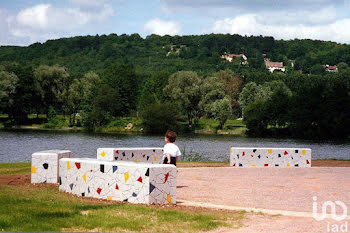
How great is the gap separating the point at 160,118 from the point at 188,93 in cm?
598

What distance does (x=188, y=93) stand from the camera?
86062 mm

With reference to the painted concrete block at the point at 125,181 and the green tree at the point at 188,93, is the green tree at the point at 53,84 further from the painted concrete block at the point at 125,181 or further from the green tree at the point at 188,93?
the painted concrete block at the point at 125,181

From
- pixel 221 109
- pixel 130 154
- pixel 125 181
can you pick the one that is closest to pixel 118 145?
pixel 221 109

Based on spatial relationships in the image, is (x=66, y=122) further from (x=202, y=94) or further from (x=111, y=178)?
(x=111, y=178)

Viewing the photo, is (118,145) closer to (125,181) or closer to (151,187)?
(125,181)

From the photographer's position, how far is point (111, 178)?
14266mm

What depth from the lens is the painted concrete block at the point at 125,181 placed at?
1358cm

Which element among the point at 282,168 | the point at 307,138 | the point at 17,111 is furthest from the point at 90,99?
the point at 282,168

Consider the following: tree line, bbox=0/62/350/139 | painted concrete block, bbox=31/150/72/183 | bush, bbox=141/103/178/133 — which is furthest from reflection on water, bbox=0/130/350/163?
bush, bbox=141/103/178/133

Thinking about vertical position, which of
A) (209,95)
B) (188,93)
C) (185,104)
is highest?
(188,93)

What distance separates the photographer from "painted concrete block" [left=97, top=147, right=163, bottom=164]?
2253 cm

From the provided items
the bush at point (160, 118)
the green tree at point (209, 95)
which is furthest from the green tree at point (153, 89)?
the green tree at point (209, 95)

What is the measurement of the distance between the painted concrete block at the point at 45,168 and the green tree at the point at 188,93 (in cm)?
6877

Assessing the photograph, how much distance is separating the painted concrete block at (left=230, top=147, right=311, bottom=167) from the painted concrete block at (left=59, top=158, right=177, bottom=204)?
42.0 feet
